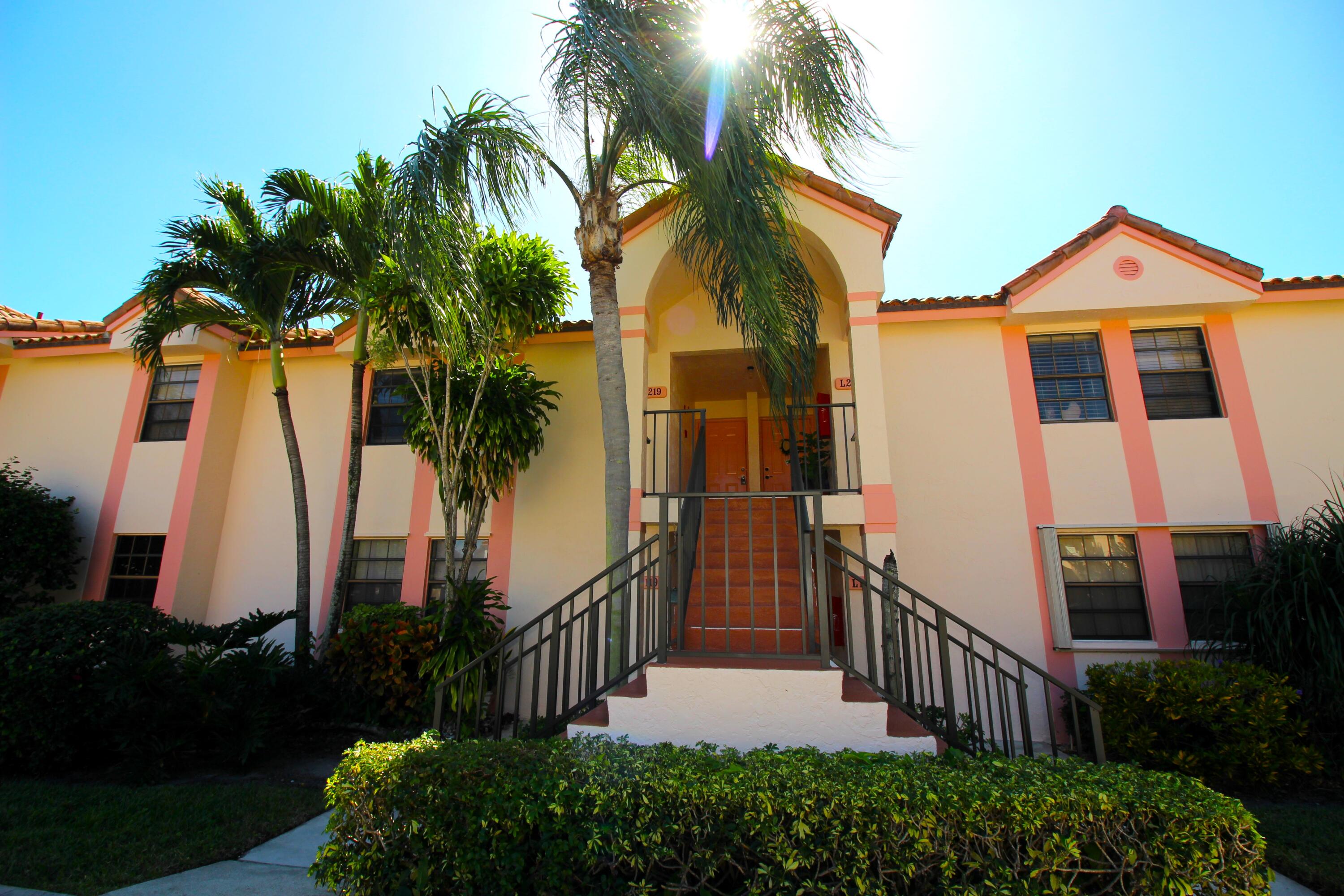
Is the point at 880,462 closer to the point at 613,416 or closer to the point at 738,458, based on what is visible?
the point at 613,416

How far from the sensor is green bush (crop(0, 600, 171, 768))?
19.6 ft

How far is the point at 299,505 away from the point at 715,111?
7.22 m

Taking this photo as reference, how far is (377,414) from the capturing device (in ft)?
32.4

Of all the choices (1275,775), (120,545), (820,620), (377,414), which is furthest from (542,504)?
(1275,775)

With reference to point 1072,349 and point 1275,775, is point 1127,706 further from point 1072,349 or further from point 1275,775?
point 1072,349

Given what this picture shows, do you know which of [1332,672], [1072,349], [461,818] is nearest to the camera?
[461,818]

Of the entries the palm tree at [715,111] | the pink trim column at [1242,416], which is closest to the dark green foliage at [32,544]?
the palm tree at [715,111]

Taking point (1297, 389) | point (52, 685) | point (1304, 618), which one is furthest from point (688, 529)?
point (1297, 389)

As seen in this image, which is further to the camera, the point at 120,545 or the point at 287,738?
the point at 120,545

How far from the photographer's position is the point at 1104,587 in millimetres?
7844

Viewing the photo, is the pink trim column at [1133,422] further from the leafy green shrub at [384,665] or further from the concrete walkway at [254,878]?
the concrete walkway at [254,878]

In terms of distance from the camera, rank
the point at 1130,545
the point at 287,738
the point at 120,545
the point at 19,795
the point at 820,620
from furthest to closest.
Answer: the point at 120,545 < the point at 1130,545 < the point at 287,738 < the point at 19,795 < the point at 820,620

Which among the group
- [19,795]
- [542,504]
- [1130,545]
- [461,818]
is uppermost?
[542,504]

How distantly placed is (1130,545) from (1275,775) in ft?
9.32
